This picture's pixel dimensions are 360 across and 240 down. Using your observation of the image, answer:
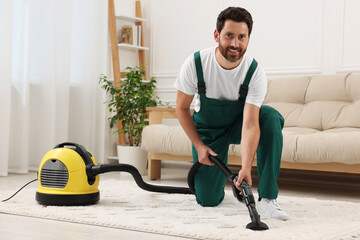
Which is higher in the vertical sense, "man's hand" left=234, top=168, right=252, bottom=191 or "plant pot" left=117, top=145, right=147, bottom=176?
"man's hand" left=234, top=168, right=252, bottom=191

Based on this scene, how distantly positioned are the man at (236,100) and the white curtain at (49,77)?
1884mm

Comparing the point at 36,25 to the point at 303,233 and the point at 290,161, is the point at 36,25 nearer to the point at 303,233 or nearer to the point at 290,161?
the point at 290,161

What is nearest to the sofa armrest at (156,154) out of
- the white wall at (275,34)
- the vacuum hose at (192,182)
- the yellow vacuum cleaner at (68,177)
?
the vacuum hose at (192,182)

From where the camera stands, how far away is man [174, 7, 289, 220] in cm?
186

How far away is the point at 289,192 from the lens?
9.64 ft

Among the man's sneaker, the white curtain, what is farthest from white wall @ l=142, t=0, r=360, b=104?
the man's sneaker

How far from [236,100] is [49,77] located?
216 cm

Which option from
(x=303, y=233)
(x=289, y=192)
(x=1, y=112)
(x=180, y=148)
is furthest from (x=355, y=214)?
(x=1, y=112)

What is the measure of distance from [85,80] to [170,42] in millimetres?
896

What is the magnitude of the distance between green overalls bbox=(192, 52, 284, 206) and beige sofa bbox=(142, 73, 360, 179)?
655 millimetres

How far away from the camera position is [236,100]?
207 centimetres

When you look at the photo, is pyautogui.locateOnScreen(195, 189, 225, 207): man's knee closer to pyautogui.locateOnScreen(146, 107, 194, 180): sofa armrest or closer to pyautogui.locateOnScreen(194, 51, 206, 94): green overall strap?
pyautogui.locateOnScreen(194, 51, 206, 94): green overall strap

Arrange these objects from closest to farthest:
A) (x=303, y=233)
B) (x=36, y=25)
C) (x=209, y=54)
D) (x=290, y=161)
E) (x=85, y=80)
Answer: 1. (x=303, y=233)
2. (x=209, y=54)
3. (x=290, y=161)
4. (x=36, y=25)
5. (x=85, y=80)

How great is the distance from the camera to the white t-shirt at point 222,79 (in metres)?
1.98
